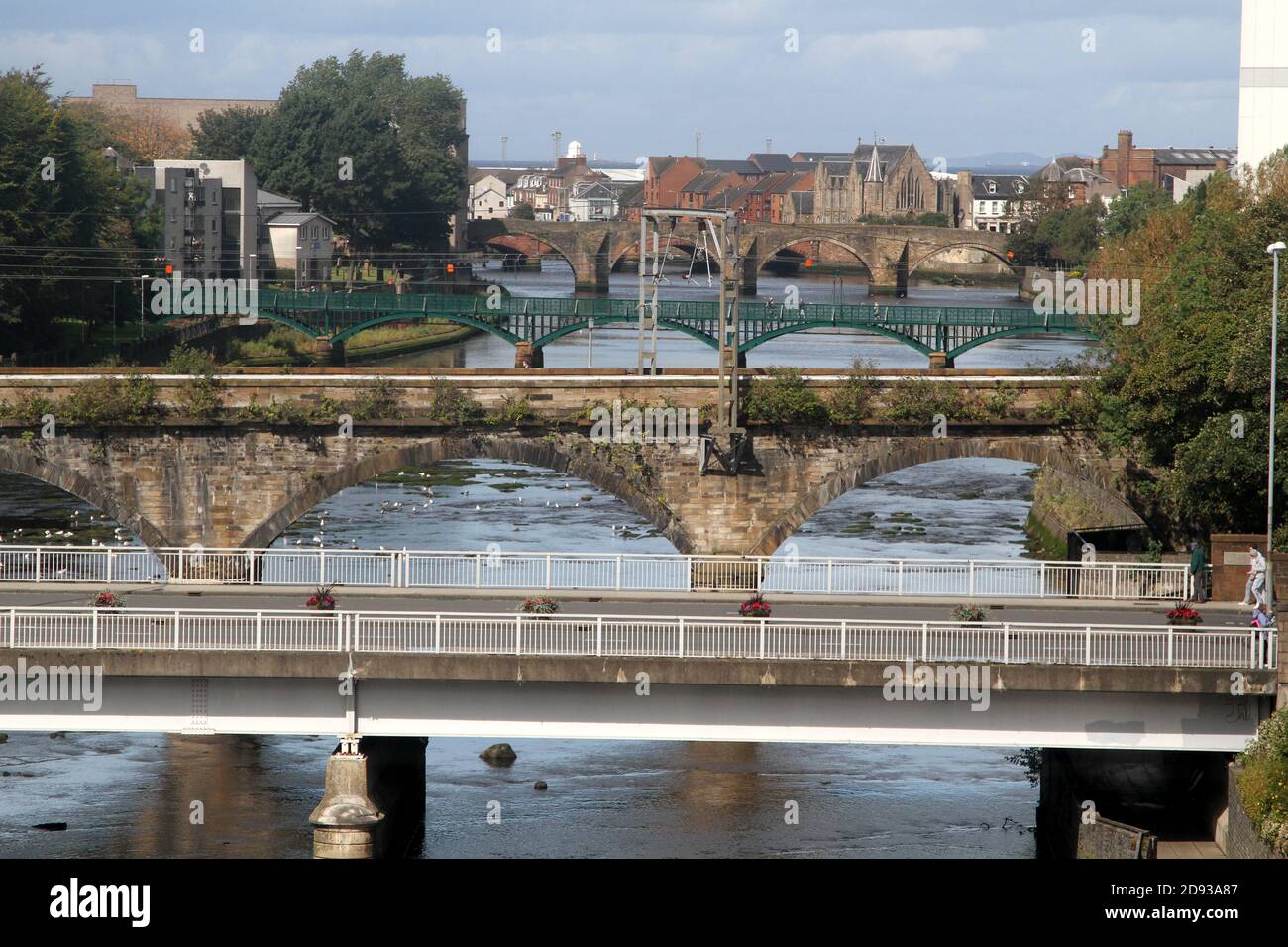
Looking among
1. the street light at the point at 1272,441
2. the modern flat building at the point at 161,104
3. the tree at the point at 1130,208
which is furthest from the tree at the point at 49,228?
the modern flat building at the point at 161,104

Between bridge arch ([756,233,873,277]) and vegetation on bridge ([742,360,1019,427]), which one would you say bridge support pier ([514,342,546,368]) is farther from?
bridge arch ([756,233,873,277])

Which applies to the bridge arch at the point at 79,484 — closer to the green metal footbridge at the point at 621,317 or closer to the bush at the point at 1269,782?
the bush at the point at 1269,782

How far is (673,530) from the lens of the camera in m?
41.9

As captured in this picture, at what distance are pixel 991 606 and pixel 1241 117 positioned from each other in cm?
4792

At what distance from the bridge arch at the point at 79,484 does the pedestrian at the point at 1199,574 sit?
2290 centimetres

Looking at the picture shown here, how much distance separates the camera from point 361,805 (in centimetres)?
2644

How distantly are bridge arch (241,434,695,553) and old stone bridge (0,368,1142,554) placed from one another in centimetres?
3

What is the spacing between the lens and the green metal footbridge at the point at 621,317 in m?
82.5

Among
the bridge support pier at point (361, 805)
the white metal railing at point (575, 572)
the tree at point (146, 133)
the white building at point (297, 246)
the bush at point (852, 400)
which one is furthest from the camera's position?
the tree at point (146, 133)

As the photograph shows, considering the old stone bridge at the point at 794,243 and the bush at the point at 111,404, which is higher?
the old stone bridge at the point at 794,243

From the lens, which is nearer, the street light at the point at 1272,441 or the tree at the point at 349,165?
the street light at the point at 1272,441

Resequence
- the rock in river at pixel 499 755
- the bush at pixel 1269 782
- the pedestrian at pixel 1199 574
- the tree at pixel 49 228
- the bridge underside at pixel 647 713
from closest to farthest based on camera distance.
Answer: the bush at pixel 1269 782 < the bridge underside at pixel 647 713 < the pedestrian at pixel 1199 574 < the rock in river at pixel 499 755 < the tree at pixel 49 228

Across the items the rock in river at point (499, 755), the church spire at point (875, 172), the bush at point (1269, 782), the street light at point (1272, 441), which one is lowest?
the rock in river at point (499, 755)

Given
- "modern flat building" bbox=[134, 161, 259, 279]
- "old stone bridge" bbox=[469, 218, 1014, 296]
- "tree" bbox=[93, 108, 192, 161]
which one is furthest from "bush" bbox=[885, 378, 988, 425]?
"tree" bbox=[93, 108, 192, 161]
